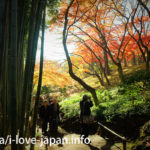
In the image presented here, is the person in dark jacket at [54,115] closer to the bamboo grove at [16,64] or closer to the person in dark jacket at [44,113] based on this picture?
the person in dark jacket at [44,113]

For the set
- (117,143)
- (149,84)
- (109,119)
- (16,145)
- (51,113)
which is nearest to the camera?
(16,145)

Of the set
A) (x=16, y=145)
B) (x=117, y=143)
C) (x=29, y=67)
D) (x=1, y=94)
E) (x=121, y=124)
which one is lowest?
(x=117, y=143)

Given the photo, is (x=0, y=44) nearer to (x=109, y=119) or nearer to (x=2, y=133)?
(x=2, y=133)

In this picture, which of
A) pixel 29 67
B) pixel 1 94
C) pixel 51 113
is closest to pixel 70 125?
pixel 51 113

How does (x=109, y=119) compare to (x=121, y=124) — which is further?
(x=109, y=119)

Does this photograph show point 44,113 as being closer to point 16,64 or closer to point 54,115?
point 54,115

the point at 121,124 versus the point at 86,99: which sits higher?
the point at 86,99

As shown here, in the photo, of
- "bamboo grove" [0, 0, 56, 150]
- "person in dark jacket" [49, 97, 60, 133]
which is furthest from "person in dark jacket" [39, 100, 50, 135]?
"bamboo grove" [0, 0, 56, 150]

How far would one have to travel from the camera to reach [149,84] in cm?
618

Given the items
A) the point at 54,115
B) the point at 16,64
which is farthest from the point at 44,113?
the point at 16,64

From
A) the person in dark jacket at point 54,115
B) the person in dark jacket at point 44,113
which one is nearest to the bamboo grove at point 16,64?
the person in dark jacket at point 44,113

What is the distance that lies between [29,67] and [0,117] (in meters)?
1.47

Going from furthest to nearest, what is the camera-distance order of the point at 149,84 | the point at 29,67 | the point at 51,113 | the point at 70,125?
the point at 149,84
the point at 70,125
the point at 51,113
the point at 29,67

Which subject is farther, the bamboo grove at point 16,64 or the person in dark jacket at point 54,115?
the person in dark jacket at point 54,115
